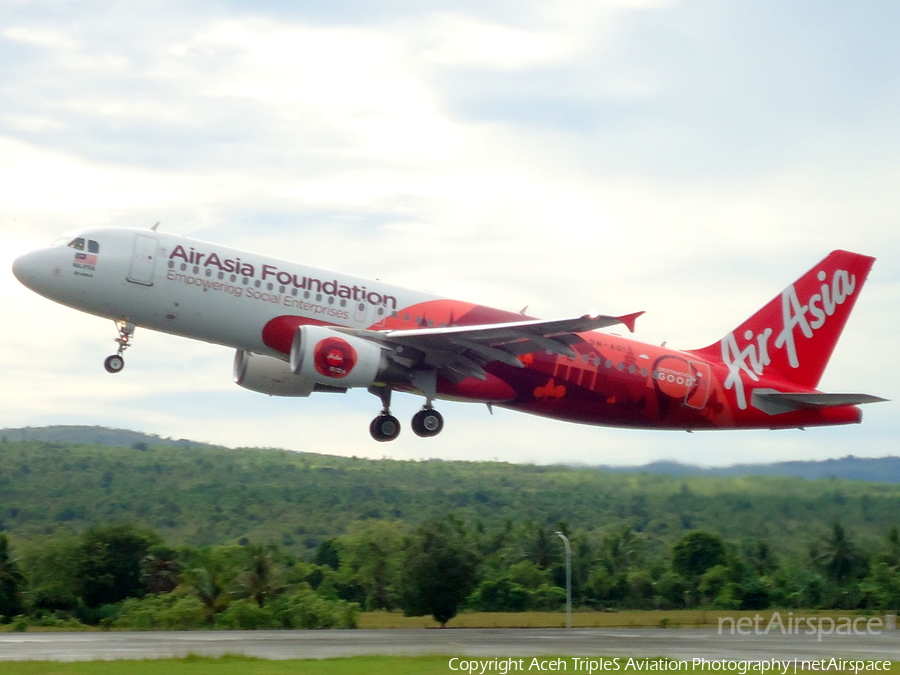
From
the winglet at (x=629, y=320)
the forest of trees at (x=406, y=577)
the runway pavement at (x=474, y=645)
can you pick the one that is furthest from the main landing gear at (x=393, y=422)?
the forest of trees at (x=406, y=577)

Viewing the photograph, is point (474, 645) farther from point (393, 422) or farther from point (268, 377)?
point (268, 377)

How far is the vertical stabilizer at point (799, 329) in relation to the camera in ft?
137

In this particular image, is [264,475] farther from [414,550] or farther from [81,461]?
[414,550]

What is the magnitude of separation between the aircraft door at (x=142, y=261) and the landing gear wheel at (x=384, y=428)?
858 cm

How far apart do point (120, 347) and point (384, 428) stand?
873cm

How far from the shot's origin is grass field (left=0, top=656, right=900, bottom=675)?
90.7 feet

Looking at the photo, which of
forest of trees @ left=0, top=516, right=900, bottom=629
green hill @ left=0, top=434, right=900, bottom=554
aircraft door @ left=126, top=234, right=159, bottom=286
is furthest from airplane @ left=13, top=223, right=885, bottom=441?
forest of trees @ left=0, top=516, right=900, bottom=629

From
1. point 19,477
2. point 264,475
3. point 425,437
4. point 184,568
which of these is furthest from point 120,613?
point 19,477

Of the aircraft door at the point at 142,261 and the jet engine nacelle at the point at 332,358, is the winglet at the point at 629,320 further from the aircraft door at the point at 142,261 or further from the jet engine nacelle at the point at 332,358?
the aircraft door at the point at 142,261

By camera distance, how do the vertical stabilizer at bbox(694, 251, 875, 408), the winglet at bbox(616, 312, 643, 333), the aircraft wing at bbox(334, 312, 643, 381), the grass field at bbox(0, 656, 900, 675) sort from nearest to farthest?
the grass field at bbox(0, 656, 900, 675) < the winglet at bbox(616, 312, 643, 333) < the aircraft wing at bbox(334, 312, 643, 381) < the vertical stabilizer at bbox(694, 251, 875, 408)

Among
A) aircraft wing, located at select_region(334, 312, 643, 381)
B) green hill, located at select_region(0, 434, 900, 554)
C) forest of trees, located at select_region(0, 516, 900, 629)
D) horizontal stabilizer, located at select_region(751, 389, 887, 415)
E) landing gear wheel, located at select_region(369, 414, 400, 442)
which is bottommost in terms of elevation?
forest of trees, located at select_region(0, 516, 900, 629)

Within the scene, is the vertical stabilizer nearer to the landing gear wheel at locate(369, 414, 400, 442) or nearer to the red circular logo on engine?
the landing gear wheel at locate(369, 414, 400, 442)

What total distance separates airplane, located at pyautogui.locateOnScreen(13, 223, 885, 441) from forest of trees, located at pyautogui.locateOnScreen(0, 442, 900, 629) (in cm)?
655

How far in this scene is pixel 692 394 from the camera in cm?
3966
